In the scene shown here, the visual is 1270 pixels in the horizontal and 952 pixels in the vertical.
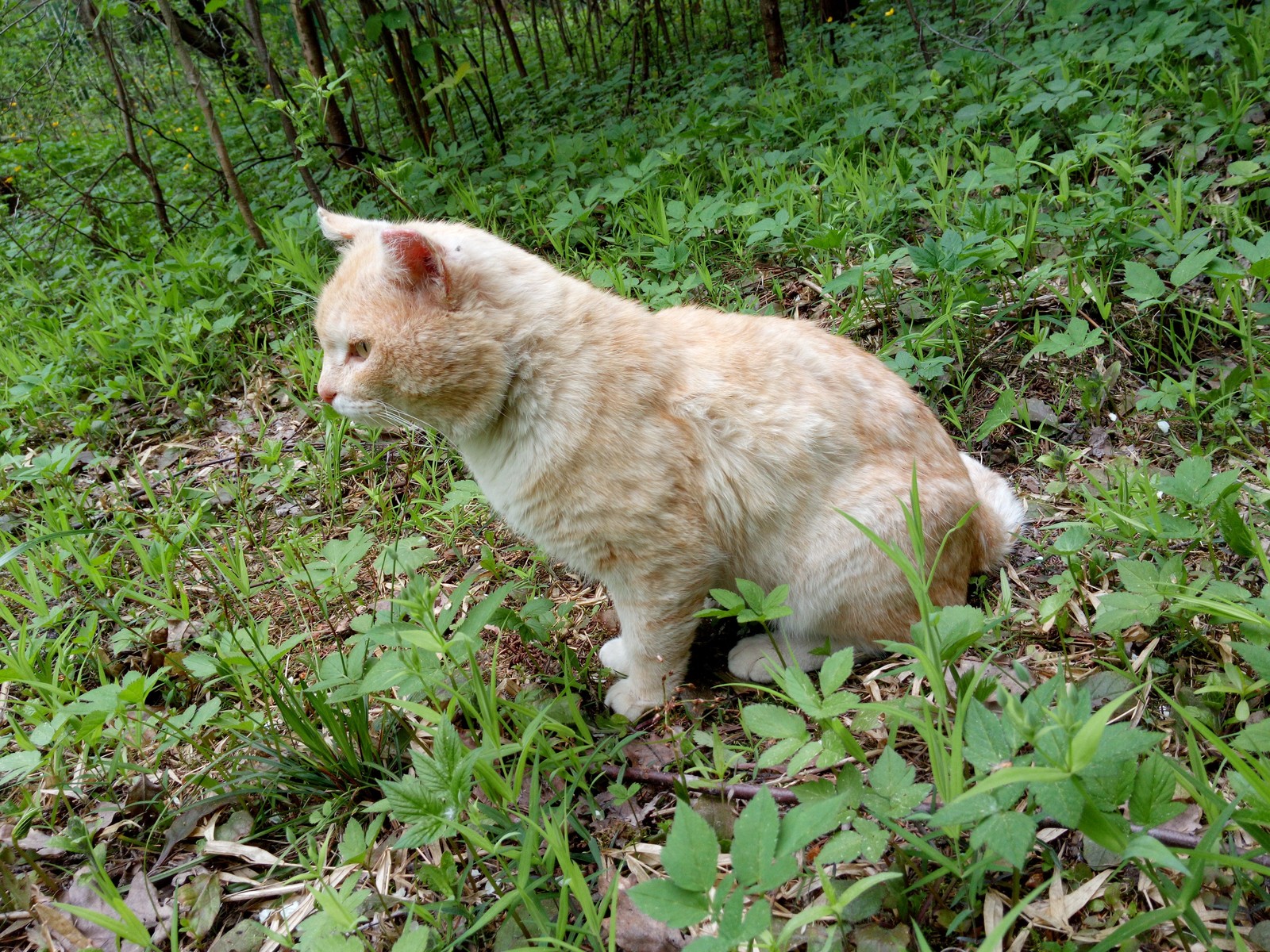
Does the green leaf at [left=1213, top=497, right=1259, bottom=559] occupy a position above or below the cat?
below

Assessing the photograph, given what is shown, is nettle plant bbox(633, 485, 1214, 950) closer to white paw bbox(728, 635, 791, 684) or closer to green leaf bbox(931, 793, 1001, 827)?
green leaf bbox(931, 793, 1001, 827)

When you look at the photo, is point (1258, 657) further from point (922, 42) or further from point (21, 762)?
point (922, 42)

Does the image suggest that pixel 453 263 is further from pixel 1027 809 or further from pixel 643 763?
pixel 1027 809

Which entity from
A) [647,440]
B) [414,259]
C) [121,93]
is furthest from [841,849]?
[121,93]

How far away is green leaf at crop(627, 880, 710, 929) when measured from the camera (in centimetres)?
130

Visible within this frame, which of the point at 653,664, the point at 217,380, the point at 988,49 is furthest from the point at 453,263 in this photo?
the point at 988,49

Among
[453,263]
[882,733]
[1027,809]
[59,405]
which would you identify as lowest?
[882,733]

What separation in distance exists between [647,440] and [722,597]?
18.9 inches

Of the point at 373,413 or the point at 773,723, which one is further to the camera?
the point at 373,413

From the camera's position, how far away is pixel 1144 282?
2812 mm

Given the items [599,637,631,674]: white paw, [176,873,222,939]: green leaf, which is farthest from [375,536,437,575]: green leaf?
[176,873,222,939]: green leaf

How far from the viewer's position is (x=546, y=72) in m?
7.70

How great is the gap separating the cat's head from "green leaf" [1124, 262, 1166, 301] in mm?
2212

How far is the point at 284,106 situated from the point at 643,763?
10.6 ft
